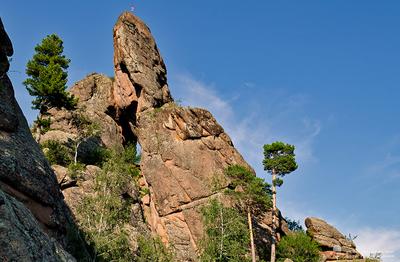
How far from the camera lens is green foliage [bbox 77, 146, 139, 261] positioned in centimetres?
3509

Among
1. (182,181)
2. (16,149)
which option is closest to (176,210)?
(182,181)

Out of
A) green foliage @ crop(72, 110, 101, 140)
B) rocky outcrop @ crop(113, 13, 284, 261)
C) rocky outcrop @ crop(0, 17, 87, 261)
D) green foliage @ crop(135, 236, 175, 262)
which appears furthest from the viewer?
green foliage @ crop(72, 110, 101, 140)

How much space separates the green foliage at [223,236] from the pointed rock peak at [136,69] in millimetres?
26365

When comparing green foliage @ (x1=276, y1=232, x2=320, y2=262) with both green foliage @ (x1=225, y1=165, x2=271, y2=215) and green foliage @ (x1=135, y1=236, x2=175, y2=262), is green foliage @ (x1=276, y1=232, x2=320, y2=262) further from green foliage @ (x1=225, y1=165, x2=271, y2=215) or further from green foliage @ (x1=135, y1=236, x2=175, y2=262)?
green foliage @ (x1=135, y1=236, x2=175, y2=262)

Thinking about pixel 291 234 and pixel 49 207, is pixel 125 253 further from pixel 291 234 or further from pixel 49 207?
pixel 291 234

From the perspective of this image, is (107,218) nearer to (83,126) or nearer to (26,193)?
(26,193)

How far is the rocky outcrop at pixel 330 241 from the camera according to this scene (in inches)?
2302

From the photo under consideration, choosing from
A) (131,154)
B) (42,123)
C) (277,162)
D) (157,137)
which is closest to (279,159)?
(277,162)

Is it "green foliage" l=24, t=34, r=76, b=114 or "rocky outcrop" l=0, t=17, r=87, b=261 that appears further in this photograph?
"green foliage" l=24, t=34, r=76, b=114

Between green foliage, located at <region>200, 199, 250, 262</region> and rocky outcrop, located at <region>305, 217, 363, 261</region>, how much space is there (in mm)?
17529

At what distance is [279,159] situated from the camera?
54156 mm

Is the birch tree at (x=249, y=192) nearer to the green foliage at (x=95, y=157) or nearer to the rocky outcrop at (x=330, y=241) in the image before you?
the rocky outcrop at (x=330, y=241)

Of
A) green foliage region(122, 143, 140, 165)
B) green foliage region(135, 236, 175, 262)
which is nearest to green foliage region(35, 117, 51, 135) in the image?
green foliage region(122, 143, 140, 165)

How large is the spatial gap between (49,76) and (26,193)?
1442 inches
